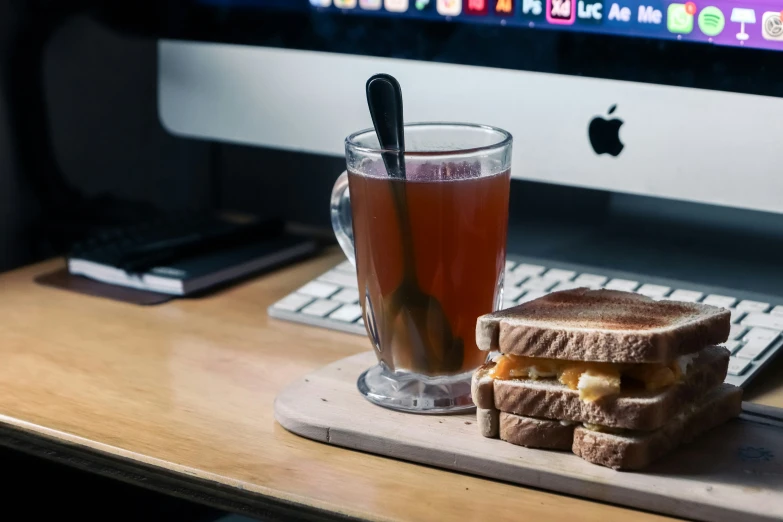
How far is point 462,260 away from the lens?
679mm

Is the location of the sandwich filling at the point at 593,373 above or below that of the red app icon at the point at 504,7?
below

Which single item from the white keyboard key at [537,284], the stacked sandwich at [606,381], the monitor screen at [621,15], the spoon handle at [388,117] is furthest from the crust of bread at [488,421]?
the monitor screen at [621,15]

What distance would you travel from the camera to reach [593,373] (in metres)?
0.60

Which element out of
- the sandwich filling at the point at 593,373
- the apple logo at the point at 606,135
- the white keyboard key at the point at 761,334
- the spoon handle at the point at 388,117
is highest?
the spoon handle at the point at 388,117

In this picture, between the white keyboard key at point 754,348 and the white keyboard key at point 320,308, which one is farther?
the white keyboard key at point 320,308

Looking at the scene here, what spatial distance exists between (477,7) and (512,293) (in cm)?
25

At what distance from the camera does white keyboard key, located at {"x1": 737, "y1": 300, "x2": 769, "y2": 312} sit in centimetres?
82

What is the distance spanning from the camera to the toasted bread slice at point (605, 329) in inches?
22.9

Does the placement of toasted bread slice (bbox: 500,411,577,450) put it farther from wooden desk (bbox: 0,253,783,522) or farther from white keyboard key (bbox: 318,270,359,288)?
white keyboard key (bbox: 318,270,359,288)

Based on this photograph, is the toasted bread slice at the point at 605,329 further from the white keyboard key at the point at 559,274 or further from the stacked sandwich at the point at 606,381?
the white keyboard key at the point at 559,274

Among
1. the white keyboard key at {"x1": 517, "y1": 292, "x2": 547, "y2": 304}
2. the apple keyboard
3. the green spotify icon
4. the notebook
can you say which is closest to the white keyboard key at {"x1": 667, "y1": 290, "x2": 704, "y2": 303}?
the apple keyboard

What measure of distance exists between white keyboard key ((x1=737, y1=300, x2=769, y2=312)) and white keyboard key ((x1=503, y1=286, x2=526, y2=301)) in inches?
6.8

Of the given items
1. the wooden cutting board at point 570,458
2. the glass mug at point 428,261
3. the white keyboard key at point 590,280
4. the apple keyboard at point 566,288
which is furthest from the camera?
the white keyboard key at point 590,280

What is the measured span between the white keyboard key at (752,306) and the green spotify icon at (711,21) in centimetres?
21
